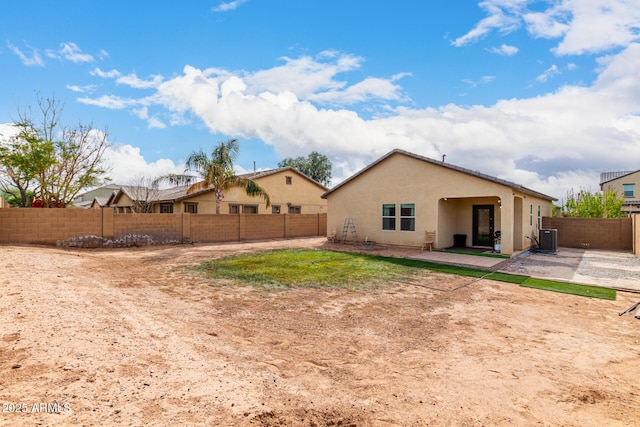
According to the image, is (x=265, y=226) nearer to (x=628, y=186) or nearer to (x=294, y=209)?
(x=294, y=209)

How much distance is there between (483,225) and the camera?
16.8m

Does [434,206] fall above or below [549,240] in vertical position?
above

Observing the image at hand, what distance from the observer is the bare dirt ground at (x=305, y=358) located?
307 centimetres

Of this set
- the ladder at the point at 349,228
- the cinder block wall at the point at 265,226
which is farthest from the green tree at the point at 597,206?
the cinder block wall at the point at 265,226

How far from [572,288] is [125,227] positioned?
61.9ft

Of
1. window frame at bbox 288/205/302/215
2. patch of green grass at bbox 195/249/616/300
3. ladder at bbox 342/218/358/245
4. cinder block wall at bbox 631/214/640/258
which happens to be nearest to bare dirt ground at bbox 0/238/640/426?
patch of green grass at bbox 195/249/616/300

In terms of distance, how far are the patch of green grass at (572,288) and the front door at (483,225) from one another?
22.7ft

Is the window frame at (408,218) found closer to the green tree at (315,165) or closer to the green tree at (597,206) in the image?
the green tree at (597,206)

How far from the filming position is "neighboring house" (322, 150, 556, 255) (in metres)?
14.8

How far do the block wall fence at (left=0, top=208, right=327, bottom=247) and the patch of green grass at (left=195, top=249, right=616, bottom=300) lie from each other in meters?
6.90

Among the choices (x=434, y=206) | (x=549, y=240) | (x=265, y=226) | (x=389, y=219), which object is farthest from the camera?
(x=265, y=226)

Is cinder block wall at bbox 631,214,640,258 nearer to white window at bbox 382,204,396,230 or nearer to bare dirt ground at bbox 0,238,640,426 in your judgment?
bare dirt ground at bbox 0,238,640,426

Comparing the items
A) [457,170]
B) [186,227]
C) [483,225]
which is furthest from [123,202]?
[483,225]

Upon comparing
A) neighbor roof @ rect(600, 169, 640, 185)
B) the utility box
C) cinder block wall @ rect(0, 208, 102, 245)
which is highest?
neighbor roof @ rect(600, 169, 640, 185)
